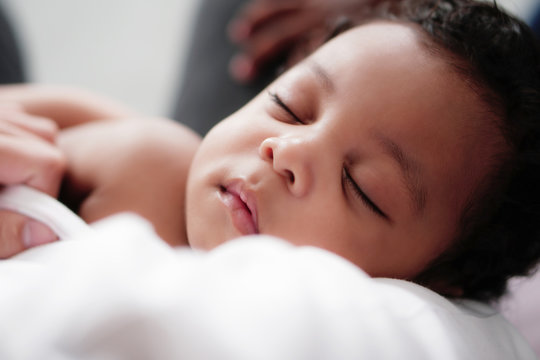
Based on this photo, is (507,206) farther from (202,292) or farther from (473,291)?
(202,292)

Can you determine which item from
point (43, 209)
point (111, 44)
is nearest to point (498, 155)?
point (43, 209)

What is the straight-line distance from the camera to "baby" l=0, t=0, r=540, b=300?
618mm

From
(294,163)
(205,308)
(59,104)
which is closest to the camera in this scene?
(205,308)

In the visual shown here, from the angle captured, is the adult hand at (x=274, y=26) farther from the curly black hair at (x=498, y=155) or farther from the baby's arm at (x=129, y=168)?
the curly black hair at (x=498, y=155)

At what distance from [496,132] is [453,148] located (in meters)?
0.08

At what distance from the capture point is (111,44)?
1.83 m

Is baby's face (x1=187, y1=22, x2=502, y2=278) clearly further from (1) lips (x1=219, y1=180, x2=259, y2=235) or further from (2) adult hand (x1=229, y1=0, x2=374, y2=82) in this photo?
(2) adult hand (x1=229, y1=0, x2=374, y2=82)

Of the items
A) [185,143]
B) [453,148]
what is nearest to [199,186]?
[185,143]

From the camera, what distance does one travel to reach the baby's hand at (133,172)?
0.78m

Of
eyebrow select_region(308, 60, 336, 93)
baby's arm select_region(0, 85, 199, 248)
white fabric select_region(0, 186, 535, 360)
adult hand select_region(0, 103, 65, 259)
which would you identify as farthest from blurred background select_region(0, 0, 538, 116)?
white fabric select_region(0, 186, 535, 360)

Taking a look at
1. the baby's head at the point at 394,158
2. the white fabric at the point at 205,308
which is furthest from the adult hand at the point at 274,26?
the white fabric at the point at 205,308

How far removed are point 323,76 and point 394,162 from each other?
0.18m

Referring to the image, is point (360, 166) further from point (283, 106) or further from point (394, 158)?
point (283, 106)

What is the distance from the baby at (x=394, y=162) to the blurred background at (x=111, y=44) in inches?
39.0
